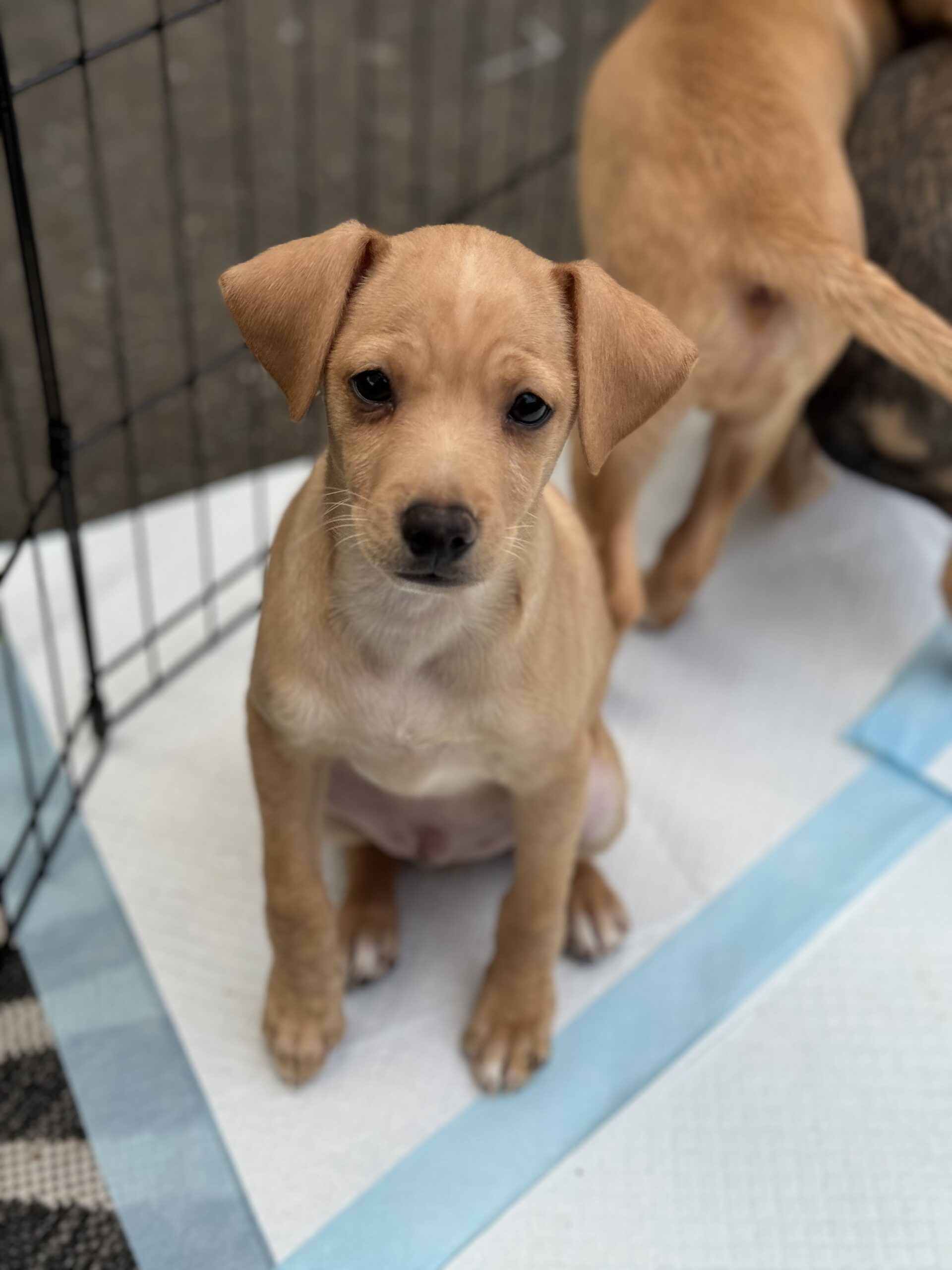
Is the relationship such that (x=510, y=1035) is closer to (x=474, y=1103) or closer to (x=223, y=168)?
(x=474, y=1103)

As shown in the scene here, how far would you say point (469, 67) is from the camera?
374 cm

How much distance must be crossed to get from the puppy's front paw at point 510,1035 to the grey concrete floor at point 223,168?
4.67ft

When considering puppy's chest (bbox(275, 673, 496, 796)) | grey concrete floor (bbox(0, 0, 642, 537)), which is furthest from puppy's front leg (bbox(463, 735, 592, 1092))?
grey concrete floor (bbox(0, 0, 642, 537))

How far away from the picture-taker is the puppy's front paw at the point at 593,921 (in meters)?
1.82

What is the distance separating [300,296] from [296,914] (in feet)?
2.46

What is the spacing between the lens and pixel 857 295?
160 cm

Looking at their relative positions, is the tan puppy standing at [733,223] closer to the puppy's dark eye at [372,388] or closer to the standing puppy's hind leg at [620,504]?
the standing puppy's hind leg at [620,504]

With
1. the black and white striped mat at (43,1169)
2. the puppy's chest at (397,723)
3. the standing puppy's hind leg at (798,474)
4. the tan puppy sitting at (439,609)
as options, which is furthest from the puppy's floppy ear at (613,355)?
the standing puppy's hind leg at (798,474)

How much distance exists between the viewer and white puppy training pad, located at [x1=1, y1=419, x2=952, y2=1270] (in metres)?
1.61

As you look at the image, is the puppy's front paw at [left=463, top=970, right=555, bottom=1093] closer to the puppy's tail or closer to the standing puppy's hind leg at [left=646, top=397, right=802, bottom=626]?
the standing puppy's hind leg at [left=646, top=397, right=802, bottom=626]

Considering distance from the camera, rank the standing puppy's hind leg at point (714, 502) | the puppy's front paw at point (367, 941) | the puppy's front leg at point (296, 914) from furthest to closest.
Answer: the standing puppy's hind leg at point (714, 502) → the puppy's front paw at point (367, 941) → the puppy's front leg at point (296, 914)

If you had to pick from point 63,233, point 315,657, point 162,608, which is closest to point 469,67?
point 63,233

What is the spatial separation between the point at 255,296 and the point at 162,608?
118cm

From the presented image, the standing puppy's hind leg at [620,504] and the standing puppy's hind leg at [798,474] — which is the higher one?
the standing puppy's hind leg at [620,504]
